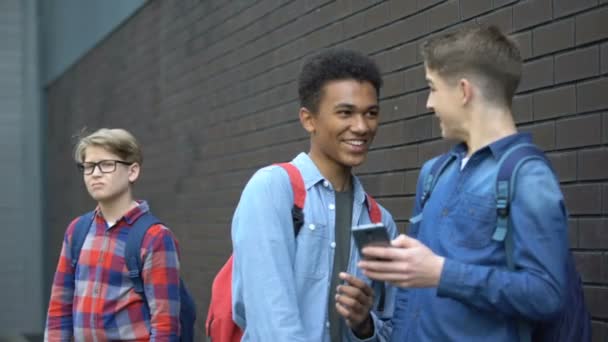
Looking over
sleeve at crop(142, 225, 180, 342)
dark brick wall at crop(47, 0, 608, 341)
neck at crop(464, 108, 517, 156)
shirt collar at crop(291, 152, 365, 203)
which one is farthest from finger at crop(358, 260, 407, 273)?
sleeve at crop(142, 225, 180, 342)

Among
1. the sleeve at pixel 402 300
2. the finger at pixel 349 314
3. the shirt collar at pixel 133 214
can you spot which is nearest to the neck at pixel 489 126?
the sleeve at pixel 402 300

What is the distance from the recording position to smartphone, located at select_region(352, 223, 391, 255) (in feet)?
8.80

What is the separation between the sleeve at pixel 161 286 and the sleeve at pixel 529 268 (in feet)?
6.32

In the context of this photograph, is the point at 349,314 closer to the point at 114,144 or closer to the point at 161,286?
the point at 161,286

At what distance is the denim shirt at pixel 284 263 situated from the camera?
313cm

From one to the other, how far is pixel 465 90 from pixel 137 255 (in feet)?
6.66

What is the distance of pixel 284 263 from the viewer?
3189 millimetres

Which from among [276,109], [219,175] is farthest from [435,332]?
[219,175]

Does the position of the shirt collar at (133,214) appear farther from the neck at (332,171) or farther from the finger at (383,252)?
the finger at (383,252)

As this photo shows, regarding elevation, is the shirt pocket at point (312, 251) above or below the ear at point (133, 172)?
below

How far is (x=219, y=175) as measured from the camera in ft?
28.3

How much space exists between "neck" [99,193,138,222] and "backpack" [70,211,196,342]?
88 millimetres

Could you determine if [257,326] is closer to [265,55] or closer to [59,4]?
[265,55]

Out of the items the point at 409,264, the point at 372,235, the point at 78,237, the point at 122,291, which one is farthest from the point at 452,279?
the point at 78,237
